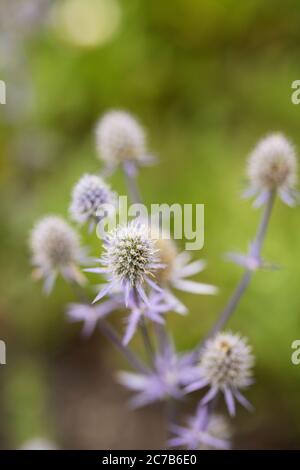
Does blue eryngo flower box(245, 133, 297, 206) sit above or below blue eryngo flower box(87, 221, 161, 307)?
above

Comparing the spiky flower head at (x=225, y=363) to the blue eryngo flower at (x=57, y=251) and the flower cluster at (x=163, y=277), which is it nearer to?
the flower cluster at (x=163, y=277)

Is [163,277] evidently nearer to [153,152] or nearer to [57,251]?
[57,251]

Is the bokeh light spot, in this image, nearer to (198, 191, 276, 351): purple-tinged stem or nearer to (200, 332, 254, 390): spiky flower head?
(198, 191, 276, 351): purple-tinged stem

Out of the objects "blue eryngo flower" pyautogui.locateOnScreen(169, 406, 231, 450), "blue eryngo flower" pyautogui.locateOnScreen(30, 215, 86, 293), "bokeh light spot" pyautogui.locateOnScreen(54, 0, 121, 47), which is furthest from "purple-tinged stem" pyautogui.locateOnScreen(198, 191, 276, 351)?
"bokeh light spot" pyautogui.locateOnScreen(54, 0, 121, 47)

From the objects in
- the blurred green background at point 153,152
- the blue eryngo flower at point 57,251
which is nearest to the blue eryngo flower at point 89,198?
the blue eryngo flower at point 57,251

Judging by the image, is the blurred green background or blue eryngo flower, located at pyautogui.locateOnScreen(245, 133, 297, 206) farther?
the blurred green background
